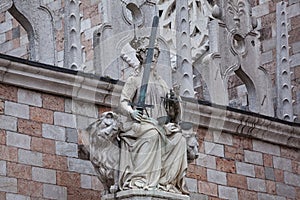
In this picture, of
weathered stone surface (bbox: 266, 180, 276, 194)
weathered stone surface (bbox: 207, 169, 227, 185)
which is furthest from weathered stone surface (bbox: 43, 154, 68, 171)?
weathered stone surface (bbox: 266, 180, 276, 194)

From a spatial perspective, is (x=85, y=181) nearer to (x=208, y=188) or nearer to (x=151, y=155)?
(x=151, y=155)

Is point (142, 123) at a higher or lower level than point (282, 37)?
lower

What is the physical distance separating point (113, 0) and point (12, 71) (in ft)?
5.60

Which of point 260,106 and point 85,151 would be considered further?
point 260,106

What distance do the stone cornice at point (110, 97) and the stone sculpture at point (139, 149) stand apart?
2.22 feet

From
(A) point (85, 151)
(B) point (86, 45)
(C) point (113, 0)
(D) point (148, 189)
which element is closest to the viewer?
(D) point (148, 189)

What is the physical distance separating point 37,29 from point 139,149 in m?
1.84

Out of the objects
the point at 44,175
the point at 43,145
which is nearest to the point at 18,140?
the point at 43,145

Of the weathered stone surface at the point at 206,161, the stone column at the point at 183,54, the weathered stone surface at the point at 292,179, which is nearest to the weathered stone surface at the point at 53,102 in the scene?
the stone column at the point at 183,54

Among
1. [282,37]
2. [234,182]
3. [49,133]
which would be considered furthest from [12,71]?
[282,37]

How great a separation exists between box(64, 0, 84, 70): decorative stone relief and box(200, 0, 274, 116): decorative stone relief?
5.31 feet

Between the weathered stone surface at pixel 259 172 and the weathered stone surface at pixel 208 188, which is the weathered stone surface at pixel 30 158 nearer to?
the weathered stone surface at pixel 208 188

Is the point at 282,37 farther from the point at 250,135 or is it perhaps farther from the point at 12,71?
the point at 12,71

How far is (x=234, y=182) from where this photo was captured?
13.1 m
